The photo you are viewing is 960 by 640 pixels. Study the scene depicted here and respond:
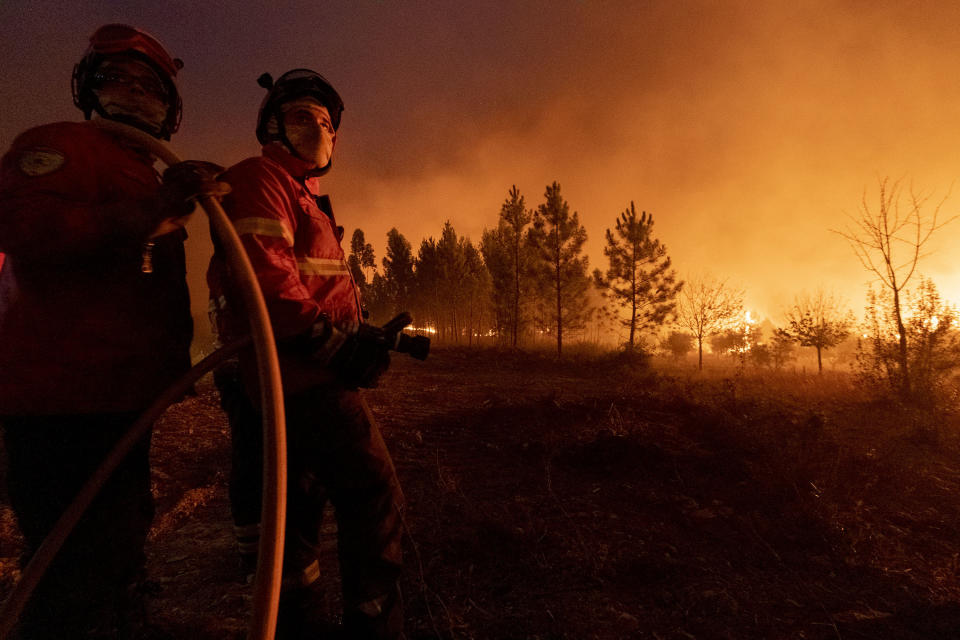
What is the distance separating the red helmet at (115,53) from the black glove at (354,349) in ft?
4.72

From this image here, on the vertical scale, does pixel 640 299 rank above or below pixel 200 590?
above

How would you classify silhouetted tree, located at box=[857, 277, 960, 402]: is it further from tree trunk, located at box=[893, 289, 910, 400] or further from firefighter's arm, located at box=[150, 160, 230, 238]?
firefighter's arm, located at box=[150, 160, 230, 238]

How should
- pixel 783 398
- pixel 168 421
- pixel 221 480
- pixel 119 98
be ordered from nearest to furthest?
pixel 119 98 < pixel 221 480 < pixel 168 421 < pixel 783 398

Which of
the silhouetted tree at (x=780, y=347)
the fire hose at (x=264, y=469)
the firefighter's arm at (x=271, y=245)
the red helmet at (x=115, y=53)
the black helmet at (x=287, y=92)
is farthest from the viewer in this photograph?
the silhouetted tree at (x=780, y=347)

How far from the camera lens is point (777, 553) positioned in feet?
10.1

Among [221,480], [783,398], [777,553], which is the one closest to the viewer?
[777,553]

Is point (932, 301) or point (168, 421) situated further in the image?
point (932, 301)

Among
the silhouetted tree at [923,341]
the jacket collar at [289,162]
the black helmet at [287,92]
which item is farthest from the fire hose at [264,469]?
the silhouetted tree at [923,341]

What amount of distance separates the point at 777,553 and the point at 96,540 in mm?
4426

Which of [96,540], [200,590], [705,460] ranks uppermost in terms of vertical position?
[96,540]

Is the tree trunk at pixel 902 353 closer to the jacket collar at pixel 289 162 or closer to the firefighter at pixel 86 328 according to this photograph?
the jacket collar at pixel 289 162

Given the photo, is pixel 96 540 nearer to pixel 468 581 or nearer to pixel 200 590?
pixel 200 590

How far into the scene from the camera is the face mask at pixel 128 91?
1.73 m

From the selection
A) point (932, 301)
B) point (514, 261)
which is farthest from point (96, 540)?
point (514, 261)
